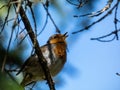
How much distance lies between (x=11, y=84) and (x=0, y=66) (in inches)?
6.9

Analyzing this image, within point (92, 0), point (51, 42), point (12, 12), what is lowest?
point (51, 42)

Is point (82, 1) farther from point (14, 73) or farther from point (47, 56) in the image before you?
point (47, 56)

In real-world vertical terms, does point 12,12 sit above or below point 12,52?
above

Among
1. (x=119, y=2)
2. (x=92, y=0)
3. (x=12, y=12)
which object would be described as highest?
(x=12, y=12)

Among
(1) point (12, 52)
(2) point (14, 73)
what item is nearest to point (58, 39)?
(1) point (12, 52)

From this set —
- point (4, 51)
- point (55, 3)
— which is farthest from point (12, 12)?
point (55, 3)

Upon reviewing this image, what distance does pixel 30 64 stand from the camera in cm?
371

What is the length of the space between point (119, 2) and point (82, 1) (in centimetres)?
31

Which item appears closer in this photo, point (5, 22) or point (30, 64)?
point (5, 22)

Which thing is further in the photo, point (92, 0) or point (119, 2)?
point (92, 0)

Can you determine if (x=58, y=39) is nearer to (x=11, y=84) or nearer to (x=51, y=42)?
(x=51, y=42)

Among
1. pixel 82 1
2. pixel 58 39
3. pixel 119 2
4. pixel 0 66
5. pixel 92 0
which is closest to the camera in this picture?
pixel 0 66

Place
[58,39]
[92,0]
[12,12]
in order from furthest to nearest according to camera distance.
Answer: [58,39], [92,0], [12,12]

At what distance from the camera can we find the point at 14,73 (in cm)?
129
